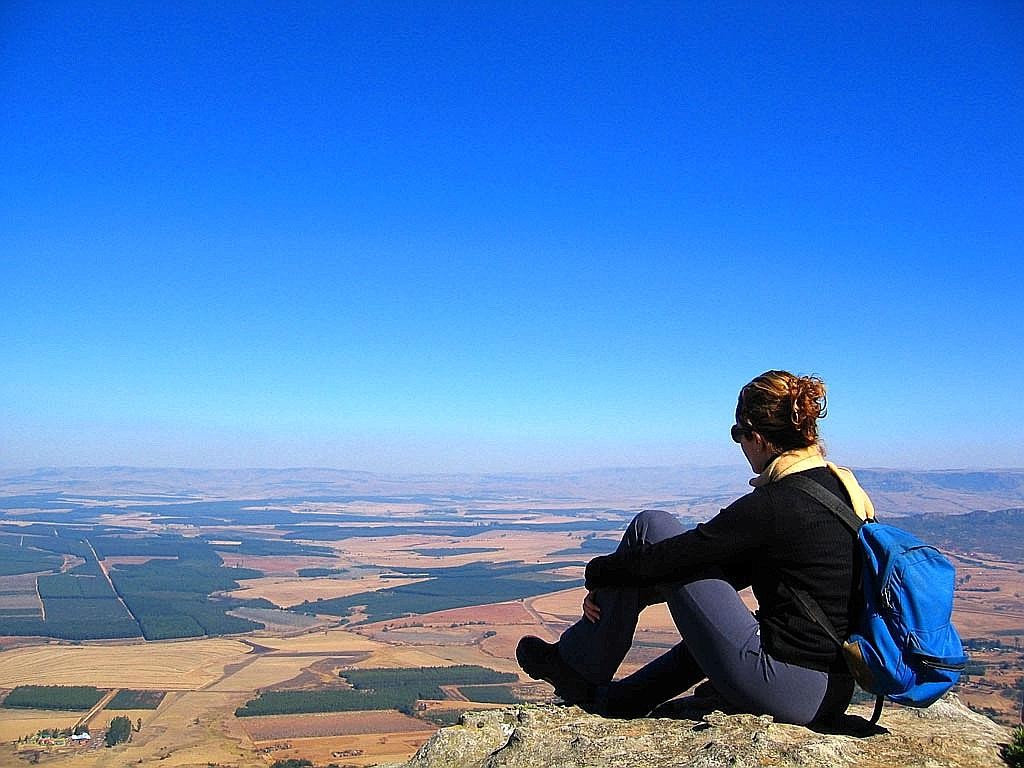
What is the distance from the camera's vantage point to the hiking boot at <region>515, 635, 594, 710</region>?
4172 mm

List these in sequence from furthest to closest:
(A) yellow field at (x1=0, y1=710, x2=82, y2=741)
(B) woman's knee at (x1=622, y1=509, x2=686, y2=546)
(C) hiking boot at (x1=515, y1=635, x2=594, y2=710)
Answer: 1. (A) yellow field at (x1=0, y1=710, x2=82, y2=741)
2. (C) hiking boot at (x1=515, y1=635, x2=594, y2=710)
3. (B) woman's knee at (x1=622, y1=509, x2=686, y2=546)

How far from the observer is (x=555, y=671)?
4195 millimetres

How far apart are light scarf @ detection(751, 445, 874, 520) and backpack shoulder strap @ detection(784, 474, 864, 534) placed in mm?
52

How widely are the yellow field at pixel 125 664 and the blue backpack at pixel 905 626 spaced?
1359 inches

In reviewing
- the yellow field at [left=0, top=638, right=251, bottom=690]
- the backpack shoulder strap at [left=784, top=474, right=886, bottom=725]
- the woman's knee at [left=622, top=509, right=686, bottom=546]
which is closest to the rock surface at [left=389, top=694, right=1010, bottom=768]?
the backpack shoulder strap at [left=784, top=474, right=886, bottom=725]

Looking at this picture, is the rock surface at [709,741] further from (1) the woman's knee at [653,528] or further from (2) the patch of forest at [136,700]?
(2) the patch of forest at [136,700]

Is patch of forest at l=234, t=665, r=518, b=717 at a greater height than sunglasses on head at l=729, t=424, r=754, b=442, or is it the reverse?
sunglasses on head at l=729, t=424, r=754, b=442

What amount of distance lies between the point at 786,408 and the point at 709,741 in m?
1.60

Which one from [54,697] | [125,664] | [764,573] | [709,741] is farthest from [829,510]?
[125,664]

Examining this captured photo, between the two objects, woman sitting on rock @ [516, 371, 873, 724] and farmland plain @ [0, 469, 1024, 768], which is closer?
woman sitting on rock @ [516, 371, 873, 724]

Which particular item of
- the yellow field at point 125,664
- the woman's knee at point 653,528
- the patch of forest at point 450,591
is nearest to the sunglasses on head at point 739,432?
the woman's knee at point 653,528

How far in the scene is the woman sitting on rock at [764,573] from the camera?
3350 millimetres

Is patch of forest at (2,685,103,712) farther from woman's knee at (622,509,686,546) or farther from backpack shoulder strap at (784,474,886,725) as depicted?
backpack shoulder strap at (784,474,886,725)

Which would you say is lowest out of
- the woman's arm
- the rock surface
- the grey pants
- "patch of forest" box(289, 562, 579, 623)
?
"patch of forest" box(289, 562, 579, 623)
